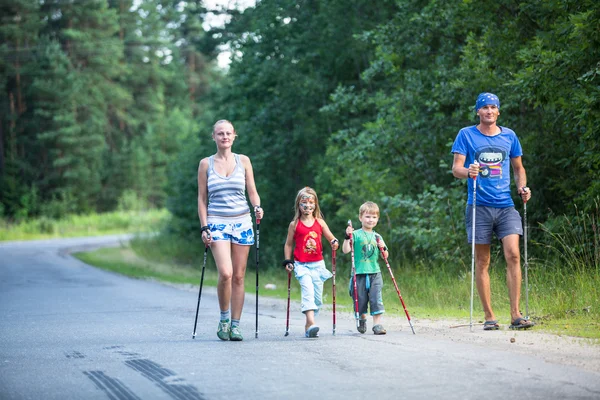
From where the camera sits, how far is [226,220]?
404 inches

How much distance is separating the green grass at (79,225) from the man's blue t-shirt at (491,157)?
50.6m

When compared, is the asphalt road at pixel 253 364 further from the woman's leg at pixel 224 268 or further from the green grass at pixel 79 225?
the green grass at pixel 79 225

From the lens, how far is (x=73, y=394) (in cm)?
703

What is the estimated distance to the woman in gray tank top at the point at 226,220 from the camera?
33.5 ft

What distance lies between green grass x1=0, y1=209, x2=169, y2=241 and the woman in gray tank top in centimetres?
5003

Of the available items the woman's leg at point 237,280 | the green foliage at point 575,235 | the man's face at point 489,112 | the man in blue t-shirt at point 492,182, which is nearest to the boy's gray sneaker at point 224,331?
the woman's leg at point 237,280

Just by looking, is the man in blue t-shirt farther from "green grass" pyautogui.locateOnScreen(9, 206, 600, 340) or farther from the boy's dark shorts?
the boy's dark shorts

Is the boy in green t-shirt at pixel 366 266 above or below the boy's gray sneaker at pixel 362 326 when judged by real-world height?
above

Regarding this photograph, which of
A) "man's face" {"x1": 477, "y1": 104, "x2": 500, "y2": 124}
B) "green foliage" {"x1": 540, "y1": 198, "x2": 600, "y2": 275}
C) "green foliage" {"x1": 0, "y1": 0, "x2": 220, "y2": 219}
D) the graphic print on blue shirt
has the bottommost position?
"green foliage" {"x1": 540, "y1": 198, "x2": 600, "y2": 275}

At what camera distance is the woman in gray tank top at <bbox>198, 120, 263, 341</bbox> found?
402 inches

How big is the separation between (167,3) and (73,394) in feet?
290

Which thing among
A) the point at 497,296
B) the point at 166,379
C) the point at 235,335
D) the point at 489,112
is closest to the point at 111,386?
the point at 166,379

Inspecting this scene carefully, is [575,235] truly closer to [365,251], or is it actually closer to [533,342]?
[365,251]

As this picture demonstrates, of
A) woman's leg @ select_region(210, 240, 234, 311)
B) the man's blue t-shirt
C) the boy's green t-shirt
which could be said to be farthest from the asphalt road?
the man's blue t-shirt
